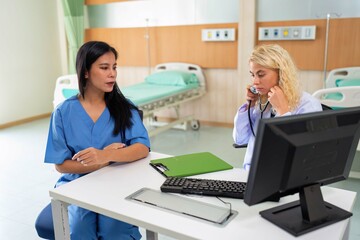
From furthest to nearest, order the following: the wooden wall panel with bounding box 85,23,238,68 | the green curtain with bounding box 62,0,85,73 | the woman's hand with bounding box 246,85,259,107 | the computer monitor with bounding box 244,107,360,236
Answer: the green curtain with bounding box 62,0,85,73 → the wooden wall panel with bounding box 85,23,238,68 → the woman's hand with bounding box 246,85,259,107 → the computer monitor with bounding box 244,107,360,236

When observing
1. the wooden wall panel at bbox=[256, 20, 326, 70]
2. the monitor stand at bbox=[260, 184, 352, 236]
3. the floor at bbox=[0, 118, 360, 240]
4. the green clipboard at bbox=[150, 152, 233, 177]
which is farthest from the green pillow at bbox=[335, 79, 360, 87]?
the monitor stand at bbox=[260, 184, 352, 236]

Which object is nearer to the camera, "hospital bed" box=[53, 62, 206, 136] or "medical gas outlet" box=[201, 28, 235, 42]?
"hospital bed" box=[53, 62, 206, 136]

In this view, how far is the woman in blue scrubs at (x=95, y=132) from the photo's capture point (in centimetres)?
165

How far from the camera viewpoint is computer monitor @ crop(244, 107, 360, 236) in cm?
103

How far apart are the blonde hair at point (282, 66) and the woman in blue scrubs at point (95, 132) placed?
0.68 m

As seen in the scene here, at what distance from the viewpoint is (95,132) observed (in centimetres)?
175

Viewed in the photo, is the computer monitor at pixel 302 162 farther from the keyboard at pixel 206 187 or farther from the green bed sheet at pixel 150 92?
the green bed sheet at pixel 150 92

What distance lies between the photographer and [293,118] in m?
1.04

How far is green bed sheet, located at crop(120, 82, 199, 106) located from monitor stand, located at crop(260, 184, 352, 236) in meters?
2.56

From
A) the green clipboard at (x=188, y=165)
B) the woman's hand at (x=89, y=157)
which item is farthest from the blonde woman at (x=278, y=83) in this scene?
the woman's hand at (x=89, y=157)

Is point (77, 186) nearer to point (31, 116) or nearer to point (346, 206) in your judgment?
point (346, 206)

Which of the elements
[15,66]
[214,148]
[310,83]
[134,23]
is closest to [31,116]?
[15,66]

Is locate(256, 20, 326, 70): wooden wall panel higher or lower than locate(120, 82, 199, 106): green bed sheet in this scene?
higher

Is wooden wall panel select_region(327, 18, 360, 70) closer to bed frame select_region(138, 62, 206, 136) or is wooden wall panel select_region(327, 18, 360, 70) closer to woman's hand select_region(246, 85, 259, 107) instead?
bed frame select_region(138, 62, 206, 136)
